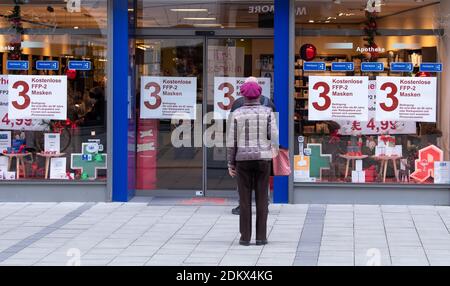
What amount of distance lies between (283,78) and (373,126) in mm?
1474

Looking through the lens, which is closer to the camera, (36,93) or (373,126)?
(373,126)

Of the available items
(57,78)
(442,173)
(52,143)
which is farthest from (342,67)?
(52,143)

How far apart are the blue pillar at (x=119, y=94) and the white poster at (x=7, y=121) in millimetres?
1167

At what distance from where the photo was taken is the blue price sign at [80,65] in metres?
12.6

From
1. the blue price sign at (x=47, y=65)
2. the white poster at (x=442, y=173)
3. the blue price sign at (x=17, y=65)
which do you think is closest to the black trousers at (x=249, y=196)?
the white poster at (x=442, y=173)

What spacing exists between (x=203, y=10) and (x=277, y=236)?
4292 mm

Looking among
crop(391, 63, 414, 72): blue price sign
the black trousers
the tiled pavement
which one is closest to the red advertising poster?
the tiled pavement

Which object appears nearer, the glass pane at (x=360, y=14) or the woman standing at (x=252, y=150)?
the woman standing at (x=252, y=150)

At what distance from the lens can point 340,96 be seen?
12359 mm

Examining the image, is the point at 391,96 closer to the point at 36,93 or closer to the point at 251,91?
the point at 251,91

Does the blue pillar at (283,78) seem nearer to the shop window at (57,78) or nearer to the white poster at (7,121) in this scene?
the shop window at (57,78)

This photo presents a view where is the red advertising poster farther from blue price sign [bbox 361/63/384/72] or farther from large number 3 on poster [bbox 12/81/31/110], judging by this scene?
blue price sign [bbox 361/63/384/72]

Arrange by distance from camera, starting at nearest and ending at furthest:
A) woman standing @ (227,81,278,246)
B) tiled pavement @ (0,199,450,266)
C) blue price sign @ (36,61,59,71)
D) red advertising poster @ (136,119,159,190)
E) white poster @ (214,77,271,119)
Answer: tiled pavement @ (0,199,450,266) → woman standing @ (227,81,278,246) → blue price sign @ (36,61,59,71) → white poster @ (214,77,271,119) → red advertising poster @ (136,119,159,190)

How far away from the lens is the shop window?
41.3 feet
